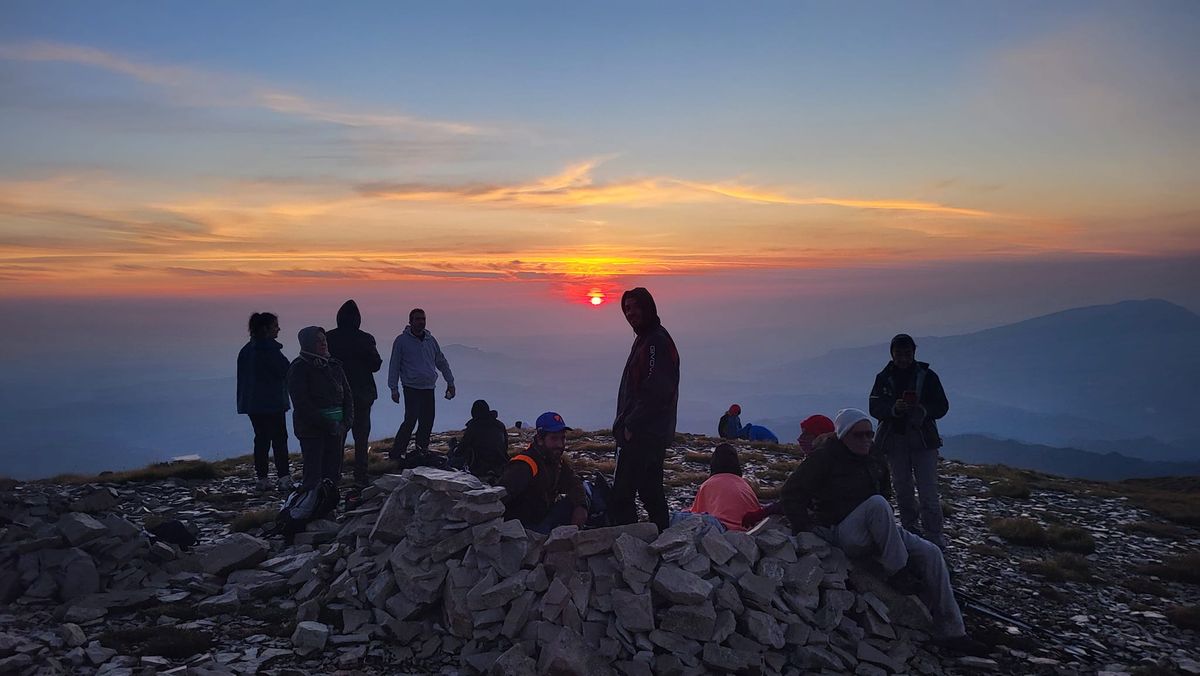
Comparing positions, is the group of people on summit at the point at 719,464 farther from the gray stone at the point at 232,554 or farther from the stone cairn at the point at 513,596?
the gray stone at the point at 232,554

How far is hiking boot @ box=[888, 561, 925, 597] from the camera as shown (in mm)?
8766

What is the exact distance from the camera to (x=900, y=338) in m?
10.4

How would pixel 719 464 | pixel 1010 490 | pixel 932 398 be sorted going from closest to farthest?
pixel 932 398
pixel 719 464
pixel 1010 490

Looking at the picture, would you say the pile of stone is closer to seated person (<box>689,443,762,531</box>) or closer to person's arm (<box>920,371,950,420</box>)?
seated person (<box>689,443,762,531</box>)

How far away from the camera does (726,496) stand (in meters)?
10.4

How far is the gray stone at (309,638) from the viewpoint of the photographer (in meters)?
8.31

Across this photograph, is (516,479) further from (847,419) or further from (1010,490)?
(1010,490)

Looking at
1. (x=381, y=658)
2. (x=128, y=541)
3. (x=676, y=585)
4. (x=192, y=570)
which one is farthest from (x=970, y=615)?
(x=128, y=541)

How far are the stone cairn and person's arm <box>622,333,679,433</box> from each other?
157 cm

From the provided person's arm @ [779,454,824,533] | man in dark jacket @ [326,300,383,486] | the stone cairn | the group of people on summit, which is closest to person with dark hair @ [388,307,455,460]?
man in dark jacket @ [326,300,383,486]

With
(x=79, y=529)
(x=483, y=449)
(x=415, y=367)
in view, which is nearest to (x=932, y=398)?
(x=483, y=449)

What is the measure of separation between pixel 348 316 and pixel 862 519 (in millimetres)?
11330

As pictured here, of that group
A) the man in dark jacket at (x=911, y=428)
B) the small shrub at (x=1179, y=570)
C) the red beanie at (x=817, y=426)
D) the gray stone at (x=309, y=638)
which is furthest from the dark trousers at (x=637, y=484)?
the small shrub at (x=1179, y=570)

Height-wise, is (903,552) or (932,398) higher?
(932,398)
